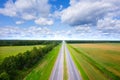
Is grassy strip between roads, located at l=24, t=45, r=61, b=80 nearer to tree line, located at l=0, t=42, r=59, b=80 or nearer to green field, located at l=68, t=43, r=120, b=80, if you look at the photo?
tree line, located at l=0, t=42, r=59, b=80

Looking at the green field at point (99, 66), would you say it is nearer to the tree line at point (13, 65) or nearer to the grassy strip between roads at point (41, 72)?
the grassy strip between roads at point (41, 72)

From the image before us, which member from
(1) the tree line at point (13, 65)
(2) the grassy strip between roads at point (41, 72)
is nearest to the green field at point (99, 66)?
(2) the grassy strip between roads at point (41, 72)

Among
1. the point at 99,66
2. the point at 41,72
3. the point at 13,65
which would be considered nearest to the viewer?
the point at 13,65

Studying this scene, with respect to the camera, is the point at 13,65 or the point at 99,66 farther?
the point at 99,66

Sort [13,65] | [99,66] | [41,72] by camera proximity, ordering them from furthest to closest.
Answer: [99,66] < [41,72] < [13,65]

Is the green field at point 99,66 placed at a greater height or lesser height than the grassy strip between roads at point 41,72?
greater

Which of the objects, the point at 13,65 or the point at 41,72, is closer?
the point at 13,65

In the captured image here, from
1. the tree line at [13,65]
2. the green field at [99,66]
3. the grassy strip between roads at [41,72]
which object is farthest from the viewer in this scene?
the green field at [99,66]

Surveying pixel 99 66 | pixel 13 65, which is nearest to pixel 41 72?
pixel 13 65

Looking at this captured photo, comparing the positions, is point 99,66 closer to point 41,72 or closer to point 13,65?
point 41,72

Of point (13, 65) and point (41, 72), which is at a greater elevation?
point (13, 65)

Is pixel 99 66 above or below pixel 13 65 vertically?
below

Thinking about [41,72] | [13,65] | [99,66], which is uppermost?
[13,65]

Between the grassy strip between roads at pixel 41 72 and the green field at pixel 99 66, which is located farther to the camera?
the green field at pixel 99 66
